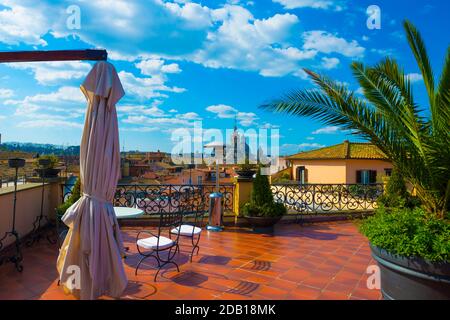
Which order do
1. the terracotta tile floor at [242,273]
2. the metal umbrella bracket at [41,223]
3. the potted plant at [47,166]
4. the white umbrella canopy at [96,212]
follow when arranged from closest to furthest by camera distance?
the white umbrella canopy at [96,212]
the terracotta tile floor at [242,273]
the metal umbrella bracket at [41,223]
the potted plant at [47,166]

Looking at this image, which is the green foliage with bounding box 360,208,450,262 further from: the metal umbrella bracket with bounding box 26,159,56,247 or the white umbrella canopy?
the metal umbrella bracket with bounding box 26,159,56,247

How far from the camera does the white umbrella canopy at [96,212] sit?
2.68 meters

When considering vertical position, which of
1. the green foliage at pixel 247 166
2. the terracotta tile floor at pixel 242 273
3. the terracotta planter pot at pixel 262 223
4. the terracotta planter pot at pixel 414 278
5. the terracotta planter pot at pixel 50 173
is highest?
the green foliage at pixel 247 166

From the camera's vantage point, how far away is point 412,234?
103 inches

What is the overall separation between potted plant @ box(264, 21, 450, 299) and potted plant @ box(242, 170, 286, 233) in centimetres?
297

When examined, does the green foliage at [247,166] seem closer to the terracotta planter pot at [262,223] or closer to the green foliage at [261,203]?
the green foliage at [261,203]

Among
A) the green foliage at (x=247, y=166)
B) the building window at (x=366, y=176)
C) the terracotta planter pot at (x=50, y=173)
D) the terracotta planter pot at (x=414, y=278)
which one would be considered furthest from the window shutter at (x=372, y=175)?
the terracotta planter pot at (x=50, y=173)

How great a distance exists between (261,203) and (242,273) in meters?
2.66

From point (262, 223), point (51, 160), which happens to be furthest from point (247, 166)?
point (51, 160)

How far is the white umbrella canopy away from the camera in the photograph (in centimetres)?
268

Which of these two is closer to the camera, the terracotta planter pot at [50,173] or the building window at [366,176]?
the terracotta planter pot at [50,173]

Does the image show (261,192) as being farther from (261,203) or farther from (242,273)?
(242,273)

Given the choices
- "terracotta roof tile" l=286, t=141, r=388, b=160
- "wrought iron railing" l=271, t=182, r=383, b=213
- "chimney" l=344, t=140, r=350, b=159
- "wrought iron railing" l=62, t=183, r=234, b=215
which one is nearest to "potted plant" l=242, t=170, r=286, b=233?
"wrought iron railing" l=62, t=183, r=234, b=215
